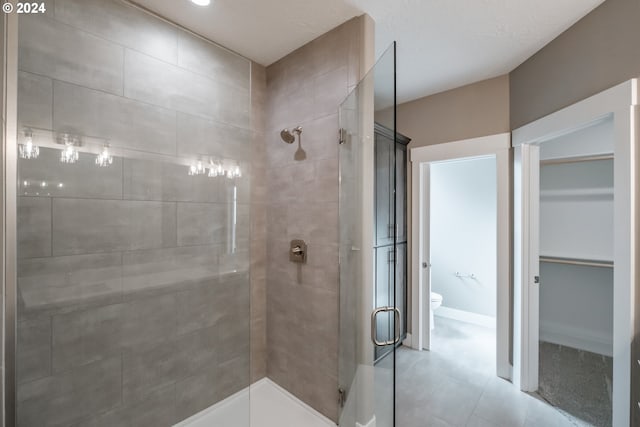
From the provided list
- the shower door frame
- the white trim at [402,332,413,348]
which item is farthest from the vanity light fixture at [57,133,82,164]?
the white trim at [402,332,413,348]

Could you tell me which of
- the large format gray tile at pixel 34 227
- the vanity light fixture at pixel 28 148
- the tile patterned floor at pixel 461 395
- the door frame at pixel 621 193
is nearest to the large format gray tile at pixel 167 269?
the large format gray tile at pixel 34 227

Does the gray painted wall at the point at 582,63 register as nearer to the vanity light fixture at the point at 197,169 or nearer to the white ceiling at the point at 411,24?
the white ceiling at the point at 411,24

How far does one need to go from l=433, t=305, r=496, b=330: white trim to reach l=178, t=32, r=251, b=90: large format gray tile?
368cm

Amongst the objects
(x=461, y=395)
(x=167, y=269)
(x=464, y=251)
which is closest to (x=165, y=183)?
(x=167, y=269)

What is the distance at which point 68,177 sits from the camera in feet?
3.62

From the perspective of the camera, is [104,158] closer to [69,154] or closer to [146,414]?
[69,154]

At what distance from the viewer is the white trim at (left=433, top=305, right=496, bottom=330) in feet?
10.7

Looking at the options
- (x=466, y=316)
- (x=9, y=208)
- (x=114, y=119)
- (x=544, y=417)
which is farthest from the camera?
(x=466, y=316)

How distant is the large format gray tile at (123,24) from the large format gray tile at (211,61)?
49 millimetres

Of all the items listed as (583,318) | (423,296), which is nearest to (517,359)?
(423,296)

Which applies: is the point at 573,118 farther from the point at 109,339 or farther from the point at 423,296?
the point at 109,339

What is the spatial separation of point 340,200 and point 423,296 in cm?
166

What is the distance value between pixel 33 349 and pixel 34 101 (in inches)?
39.5

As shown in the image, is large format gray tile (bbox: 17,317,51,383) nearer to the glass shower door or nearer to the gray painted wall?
the glass shower door
